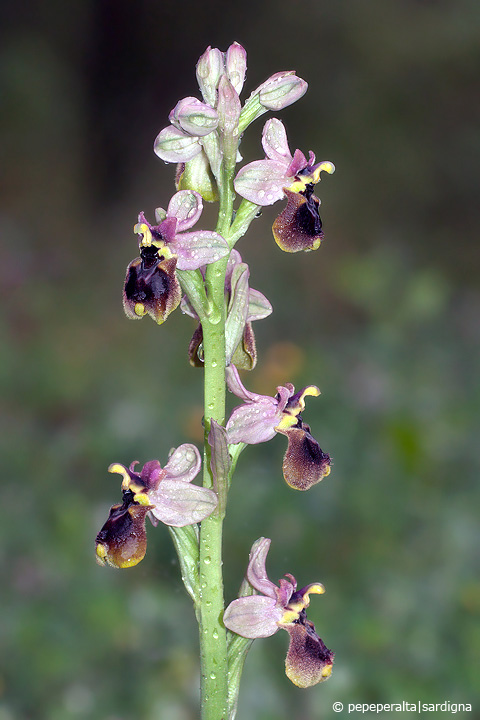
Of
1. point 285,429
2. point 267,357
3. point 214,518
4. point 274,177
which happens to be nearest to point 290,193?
point 274,177

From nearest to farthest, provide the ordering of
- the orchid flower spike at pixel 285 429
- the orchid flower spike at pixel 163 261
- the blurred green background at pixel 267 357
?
the orchid flower spike at pixel 163 261, the orchid flower spike at pixel 285 429, the blurred green background at pixel 267 357

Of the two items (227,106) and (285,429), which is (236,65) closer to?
(227,106)

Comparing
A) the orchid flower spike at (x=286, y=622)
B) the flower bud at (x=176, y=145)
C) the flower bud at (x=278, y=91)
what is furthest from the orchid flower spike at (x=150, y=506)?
the flower bud at (x=278, y=91)

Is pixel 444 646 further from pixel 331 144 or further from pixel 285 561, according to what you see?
pixel 331 144

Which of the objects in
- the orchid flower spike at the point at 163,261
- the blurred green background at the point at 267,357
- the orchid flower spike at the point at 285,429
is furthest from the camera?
the blurred green background at the point at 267,357

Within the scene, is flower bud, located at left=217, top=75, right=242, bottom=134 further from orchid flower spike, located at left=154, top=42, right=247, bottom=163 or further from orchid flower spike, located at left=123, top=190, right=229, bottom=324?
orchid flower spike, located at left=123, top=190, right=229, bottom=324

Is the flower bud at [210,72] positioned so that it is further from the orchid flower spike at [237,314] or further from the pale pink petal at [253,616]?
the pale pink petal at [253,616]
